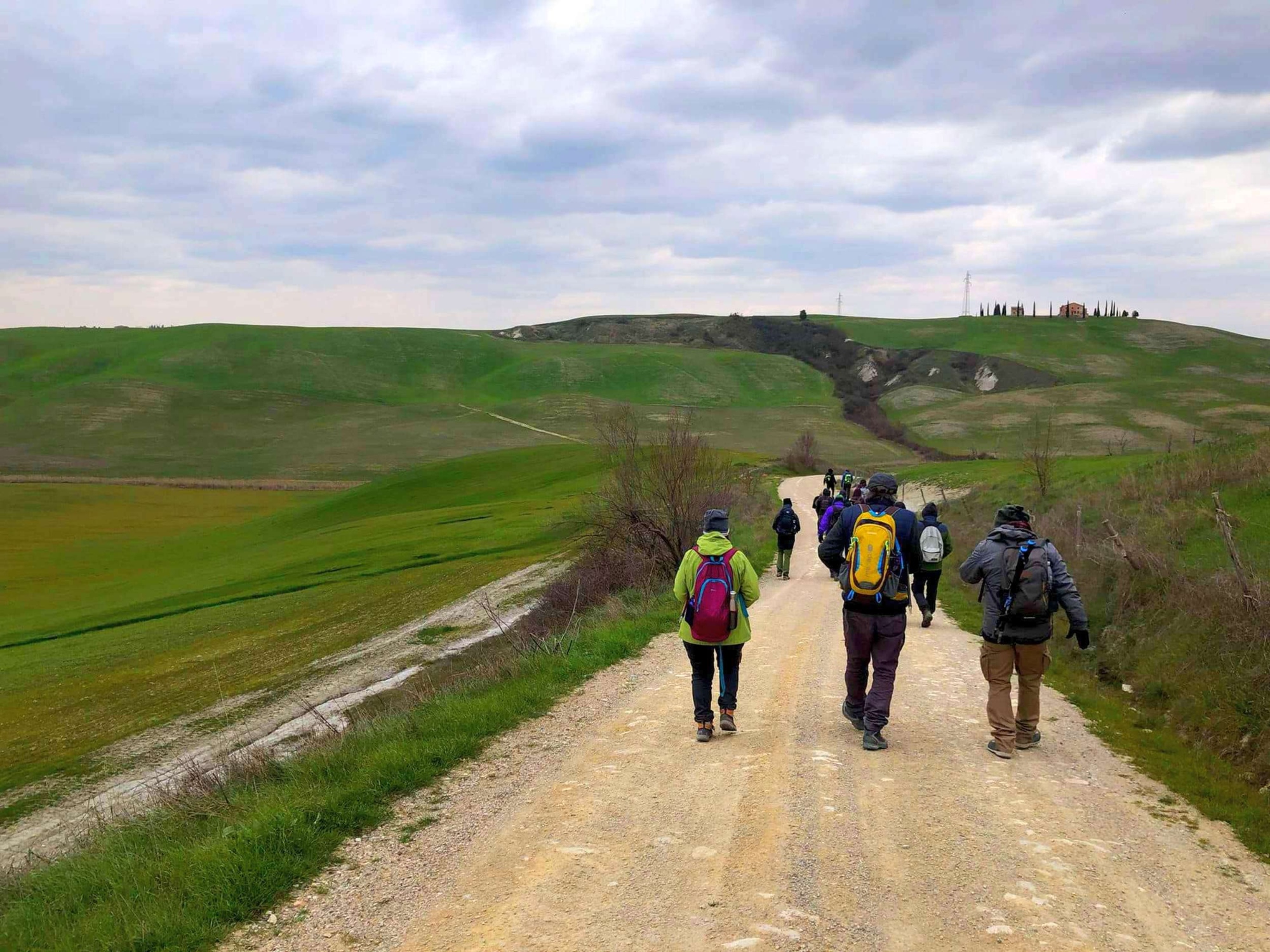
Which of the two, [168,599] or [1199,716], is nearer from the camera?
[1199,716]

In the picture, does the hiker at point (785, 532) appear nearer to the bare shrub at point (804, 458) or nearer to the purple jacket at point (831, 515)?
the purple jacket at point (831, 515)

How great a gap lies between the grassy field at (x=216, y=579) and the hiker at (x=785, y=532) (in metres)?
11.3

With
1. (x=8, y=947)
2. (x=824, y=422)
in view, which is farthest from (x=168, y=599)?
(x=824, y=422)

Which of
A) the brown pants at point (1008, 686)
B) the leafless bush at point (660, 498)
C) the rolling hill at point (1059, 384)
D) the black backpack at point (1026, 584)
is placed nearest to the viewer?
the black backpack at point (1026, 584)

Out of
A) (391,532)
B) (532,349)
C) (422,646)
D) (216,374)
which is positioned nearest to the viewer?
(422,646)

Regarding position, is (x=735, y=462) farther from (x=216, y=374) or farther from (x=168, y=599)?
(x=216, y=374)

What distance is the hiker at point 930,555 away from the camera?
48.9ft

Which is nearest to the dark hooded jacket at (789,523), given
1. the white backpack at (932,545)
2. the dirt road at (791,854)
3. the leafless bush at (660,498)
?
the leafless bush at (660,498)

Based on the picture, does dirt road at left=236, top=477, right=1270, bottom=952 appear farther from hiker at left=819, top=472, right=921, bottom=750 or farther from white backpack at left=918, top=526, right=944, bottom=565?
white backpack at left=918, top=526, right=944, bottom=565

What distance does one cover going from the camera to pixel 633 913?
5.33 meters

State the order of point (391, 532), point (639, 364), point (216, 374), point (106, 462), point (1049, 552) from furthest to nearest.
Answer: point (639, 364) → point (216, 374) → point (106, 462) → point (391, 532) → point (1049, 552)

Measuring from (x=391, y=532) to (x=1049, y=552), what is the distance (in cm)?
4026

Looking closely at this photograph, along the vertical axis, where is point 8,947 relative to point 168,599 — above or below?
above

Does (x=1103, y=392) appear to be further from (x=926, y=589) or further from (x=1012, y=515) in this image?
(x=1012, y=515)
